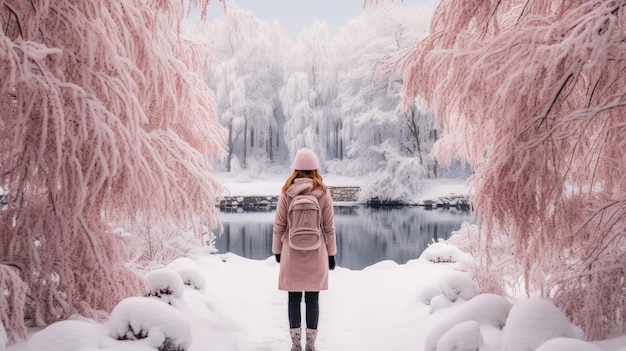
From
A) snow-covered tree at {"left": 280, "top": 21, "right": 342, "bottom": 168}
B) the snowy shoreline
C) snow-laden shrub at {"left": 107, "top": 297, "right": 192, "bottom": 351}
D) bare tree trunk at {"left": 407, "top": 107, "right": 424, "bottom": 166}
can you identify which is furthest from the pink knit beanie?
snow-covered tree at {"left": 280, "top": 21, "right": 342, "bottom": 168}

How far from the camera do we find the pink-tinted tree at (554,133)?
3.11m

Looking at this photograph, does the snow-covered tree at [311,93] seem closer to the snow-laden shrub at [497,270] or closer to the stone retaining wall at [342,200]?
the stone retaining wall at [342,200]

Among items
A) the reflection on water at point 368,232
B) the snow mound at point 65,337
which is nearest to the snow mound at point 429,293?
the snow mound at point 65,337

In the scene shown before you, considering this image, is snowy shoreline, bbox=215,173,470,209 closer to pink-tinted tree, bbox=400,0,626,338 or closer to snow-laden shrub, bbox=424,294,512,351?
snow-laden shrub, bbox=424,294,512,351

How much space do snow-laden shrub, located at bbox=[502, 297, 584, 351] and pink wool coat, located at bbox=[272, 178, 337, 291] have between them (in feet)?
4.82

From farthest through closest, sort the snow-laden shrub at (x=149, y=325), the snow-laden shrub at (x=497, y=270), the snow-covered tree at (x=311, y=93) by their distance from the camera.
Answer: the snow-covered tree at (x=311, y=93), the snow-laden shrub at (x=497, y=270), the snow-laden shrub at (x=149, y=325)

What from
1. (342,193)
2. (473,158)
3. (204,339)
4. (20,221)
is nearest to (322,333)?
(204,339)

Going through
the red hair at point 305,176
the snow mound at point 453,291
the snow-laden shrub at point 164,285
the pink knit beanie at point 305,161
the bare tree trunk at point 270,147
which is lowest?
the snow mound at point 453,291

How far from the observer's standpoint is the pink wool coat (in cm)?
415

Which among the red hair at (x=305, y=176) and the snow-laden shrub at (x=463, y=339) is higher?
the red hair at (x=305, y=176)

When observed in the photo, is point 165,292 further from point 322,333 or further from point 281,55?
point 281,55

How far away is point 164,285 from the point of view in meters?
4.45

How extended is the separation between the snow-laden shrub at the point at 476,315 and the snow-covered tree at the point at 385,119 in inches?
760

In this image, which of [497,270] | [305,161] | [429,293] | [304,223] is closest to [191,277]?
[304,223]
